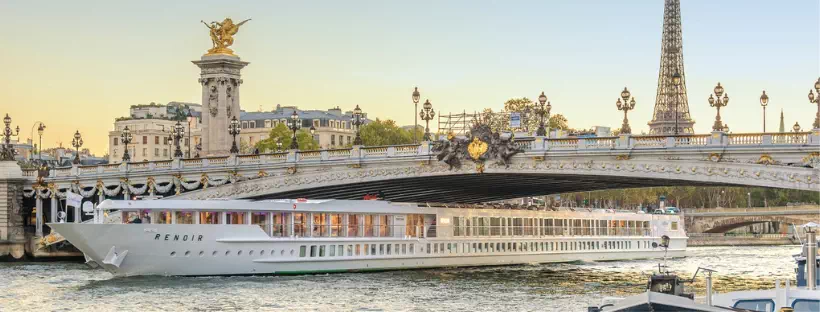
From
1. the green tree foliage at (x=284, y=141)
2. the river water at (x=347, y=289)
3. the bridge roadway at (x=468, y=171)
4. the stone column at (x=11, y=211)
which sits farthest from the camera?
the green tree foliage at (x=284, y=141)

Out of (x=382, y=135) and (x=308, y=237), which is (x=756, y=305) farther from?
(x=382, y=135)

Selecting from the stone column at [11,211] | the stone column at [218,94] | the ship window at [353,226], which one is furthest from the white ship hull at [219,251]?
the stone column at [218,94]

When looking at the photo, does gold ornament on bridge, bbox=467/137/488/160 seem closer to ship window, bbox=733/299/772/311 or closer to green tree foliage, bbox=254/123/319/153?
ship window, bbox=733/299/772/311

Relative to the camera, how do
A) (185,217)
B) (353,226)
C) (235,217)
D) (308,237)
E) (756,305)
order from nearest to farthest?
(756,305), (185,217), (235,217), (308,237), (353,226)

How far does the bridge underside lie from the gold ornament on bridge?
1.20 m

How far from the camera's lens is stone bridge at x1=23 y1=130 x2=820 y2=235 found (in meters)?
49.5

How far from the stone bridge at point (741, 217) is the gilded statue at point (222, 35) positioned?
47.3m

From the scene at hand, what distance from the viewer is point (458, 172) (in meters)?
59.0

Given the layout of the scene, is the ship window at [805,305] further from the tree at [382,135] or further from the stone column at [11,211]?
the tree at [382,135]

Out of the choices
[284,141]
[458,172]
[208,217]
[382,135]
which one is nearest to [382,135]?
[382,135]

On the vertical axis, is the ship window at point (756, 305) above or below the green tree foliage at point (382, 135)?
below

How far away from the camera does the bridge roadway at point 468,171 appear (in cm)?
4947

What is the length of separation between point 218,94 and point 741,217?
5020 cm

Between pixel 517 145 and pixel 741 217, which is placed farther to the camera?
pixel 741 217
